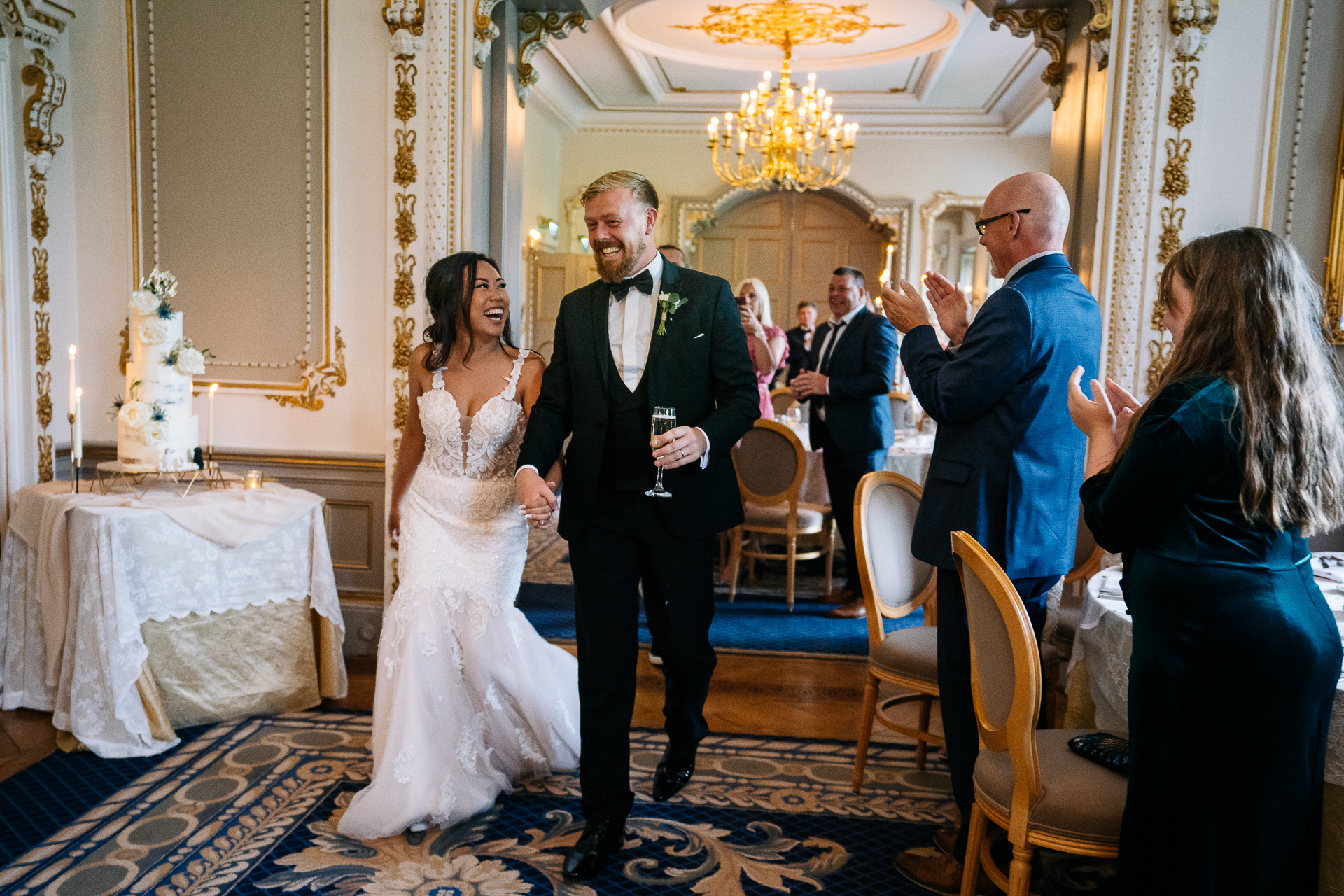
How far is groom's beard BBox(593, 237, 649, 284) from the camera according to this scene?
2.52 metres

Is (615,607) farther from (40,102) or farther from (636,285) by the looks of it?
(40,102)

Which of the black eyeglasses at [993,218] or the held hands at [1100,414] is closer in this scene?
the held hands at [1100,414]

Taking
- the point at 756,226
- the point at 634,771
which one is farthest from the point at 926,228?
the point at 634,771

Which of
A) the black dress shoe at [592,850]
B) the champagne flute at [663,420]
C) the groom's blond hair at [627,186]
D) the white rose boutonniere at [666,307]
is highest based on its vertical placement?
the groom's blond hair at [627,186]

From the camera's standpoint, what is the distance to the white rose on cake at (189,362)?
355cm

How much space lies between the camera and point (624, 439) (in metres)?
2.56

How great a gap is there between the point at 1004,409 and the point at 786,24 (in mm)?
5976

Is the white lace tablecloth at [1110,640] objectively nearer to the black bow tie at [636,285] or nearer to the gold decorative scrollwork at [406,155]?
the black bow tie at [636,285]

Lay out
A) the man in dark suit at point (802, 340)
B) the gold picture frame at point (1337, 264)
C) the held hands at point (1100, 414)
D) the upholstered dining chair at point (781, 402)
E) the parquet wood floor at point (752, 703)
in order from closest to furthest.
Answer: the held hands at point (1100, 414)
the parquet wood floor at point (752, 703)
the gold picture frame at point (1337, 264)
the upholstered dining chair at point (781, 402)
the man in dark suit at point (802, 340)

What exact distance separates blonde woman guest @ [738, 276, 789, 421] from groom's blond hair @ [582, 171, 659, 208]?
2.87m

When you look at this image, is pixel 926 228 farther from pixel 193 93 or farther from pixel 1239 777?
pixel 1239 777

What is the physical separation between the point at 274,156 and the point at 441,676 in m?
2.60

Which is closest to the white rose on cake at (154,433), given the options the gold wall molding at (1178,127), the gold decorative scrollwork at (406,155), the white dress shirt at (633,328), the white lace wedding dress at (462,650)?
the white lace wedding dress at (462,650)

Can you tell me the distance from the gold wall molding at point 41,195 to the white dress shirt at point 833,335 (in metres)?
3.65
